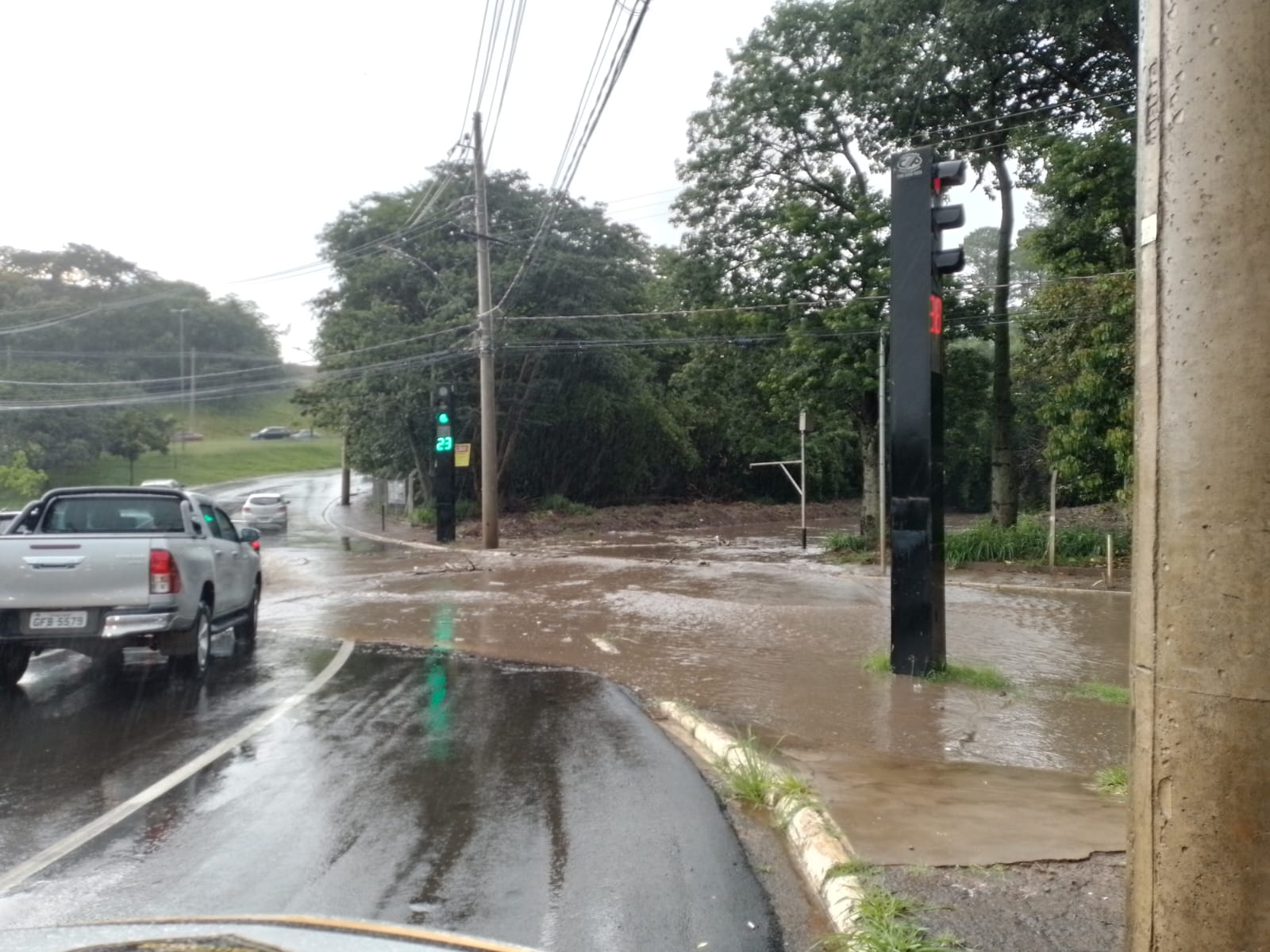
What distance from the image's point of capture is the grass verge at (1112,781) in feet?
20.6

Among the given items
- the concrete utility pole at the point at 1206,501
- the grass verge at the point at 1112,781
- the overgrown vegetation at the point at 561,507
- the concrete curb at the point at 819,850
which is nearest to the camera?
the concrete utility pole at the point at 1206,501

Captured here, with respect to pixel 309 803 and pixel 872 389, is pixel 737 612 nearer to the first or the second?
pixel 309 803

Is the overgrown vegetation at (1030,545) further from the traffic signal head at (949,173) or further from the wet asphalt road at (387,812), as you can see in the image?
the wet asphalt road at (387,812)

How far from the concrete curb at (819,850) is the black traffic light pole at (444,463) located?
24.8 m

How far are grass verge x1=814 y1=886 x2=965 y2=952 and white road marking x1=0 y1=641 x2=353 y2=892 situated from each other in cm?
358

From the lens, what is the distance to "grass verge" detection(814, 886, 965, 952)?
13.0ft

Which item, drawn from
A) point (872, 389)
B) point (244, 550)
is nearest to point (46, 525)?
point (244, 550)

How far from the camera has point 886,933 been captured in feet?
13.3

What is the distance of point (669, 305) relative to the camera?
33.8 metres

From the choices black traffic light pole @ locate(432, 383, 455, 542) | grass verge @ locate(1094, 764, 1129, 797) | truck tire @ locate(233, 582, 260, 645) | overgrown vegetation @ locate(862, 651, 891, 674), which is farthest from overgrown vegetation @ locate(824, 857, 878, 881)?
black traffic light pole @ locate(432, 383, 455, 542)

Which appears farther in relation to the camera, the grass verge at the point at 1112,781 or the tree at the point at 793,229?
the tree at the point at 793,229

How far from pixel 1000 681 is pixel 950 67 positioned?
1635cm

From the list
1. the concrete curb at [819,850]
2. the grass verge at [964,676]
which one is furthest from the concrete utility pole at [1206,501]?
the grass verge at [964,676]

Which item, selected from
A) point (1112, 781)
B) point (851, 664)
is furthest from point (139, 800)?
point (851, 664)
